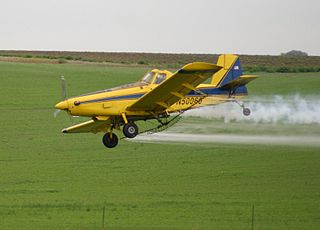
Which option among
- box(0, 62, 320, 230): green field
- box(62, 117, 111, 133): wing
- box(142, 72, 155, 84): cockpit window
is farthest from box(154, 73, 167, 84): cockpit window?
box(0, 62, 320, 230): green field

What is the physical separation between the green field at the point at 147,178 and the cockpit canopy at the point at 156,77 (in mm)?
10834

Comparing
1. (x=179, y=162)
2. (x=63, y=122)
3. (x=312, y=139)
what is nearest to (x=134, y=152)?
(x=179, y=162)

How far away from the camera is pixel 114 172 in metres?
69.2

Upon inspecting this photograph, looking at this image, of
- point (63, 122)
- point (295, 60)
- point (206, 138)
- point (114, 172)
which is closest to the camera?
point (206, 138)

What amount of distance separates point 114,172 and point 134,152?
6.70 metres

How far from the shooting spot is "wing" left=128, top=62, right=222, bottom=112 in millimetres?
37812

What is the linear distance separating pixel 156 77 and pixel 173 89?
1.04m

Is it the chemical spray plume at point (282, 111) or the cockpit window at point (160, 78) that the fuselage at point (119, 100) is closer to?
the cockpit window at point (160, 78)

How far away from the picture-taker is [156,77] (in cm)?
4016

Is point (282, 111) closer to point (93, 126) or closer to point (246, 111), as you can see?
point (246, 111)

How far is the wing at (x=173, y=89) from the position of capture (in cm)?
3781

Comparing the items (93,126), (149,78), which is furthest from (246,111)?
(93,126)

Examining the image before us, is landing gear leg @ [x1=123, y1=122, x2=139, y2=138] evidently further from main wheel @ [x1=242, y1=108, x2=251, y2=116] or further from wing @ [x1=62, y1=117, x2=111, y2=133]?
main wheel @ [x1=242, y1=108, x2=251, y2=116]

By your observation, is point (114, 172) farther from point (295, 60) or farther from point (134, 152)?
point (295, 60)
